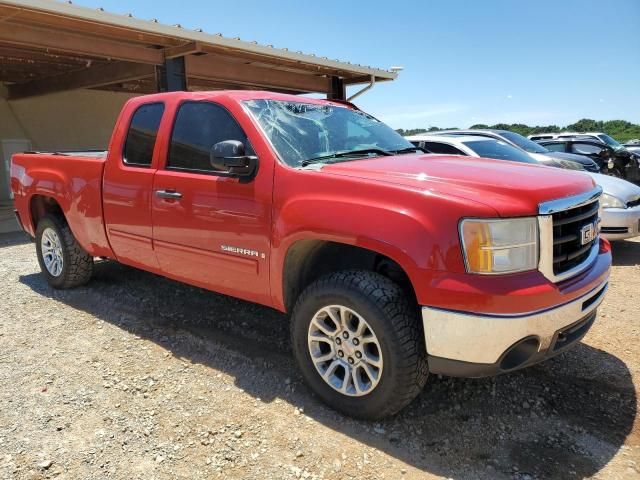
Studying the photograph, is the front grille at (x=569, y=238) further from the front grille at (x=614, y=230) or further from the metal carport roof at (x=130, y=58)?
the metal carport roof at (x=130, y=58)

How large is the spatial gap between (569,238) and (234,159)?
1.95 metres

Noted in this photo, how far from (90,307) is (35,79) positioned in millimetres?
10822

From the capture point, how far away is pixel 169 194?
143 inches

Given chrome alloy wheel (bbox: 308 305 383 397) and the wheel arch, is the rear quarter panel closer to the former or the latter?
the wheel arch

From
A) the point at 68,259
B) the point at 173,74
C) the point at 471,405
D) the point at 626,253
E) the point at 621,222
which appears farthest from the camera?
the point at 173,74

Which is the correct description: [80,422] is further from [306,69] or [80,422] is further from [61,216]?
[306,69]

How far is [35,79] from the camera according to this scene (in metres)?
12.9

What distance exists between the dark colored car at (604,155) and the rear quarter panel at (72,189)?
11.1 m

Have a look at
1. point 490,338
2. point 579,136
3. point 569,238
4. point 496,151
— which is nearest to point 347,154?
point 569,238

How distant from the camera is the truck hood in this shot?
2447 mm

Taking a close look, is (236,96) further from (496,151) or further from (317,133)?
(496,151)

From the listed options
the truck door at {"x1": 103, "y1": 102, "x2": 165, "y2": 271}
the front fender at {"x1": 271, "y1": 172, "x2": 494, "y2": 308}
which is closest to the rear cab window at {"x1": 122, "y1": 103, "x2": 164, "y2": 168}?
the truck door at {"x1": 103, "y1": 102, "x2": 165, "y2": 271}

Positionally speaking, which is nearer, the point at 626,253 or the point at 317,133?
the point at 317,133

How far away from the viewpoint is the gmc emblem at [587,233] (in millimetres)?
2771
